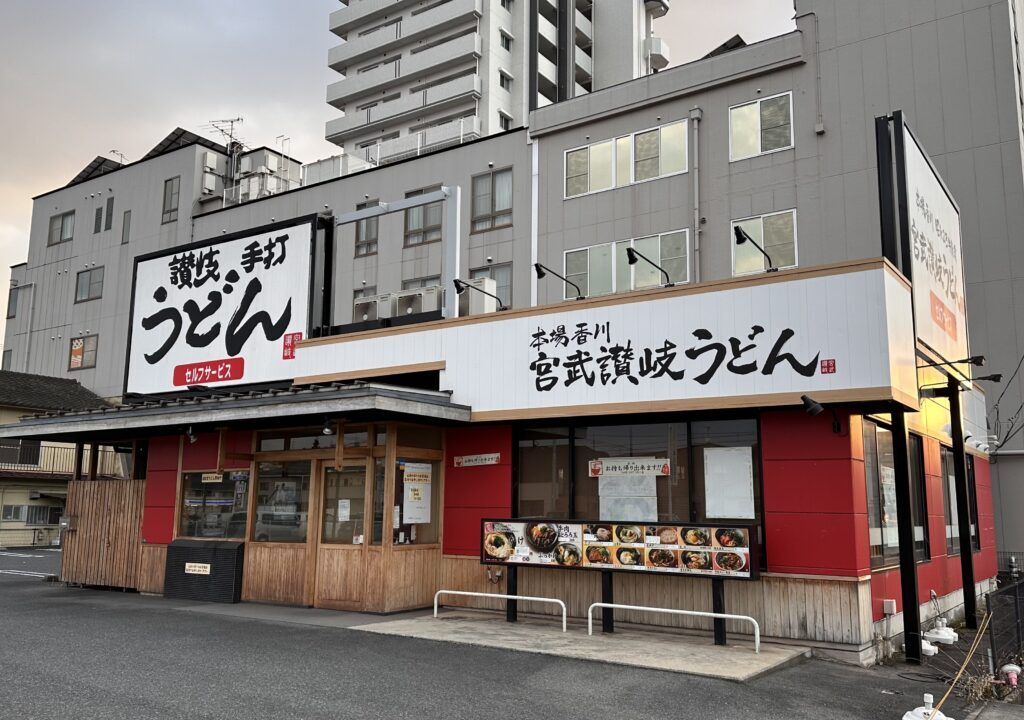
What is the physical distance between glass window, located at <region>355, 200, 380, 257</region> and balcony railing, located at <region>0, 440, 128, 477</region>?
12.9 metres

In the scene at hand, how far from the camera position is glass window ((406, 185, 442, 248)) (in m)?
29.9

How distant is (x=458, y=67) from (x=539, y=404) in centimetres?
4009

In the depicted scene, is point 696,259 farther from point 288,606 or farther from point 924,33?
point 288,606

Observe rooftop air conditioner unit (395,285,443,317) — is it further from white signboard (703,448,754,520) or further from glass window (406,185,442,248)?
glass window (406,185,442,248)

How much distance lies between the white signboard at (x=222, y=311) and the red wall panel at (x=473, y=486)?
13.0ft

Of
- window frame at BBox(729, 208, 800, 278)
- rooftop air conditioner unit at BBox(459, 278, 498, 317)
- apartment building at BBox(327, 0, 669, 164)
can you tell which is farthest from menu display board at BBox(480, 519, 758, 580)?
apartment building at BBox(327, 0, 669, 164)

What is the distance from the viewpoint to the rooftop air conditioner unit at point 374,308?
52.2ft

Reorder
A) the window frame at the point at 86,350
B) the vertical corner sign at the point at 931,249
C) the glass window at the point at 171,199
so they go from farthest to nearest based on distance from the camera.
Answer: the window frame at the point at 86,350 < the glass window at the point at 171,199 < the vertical corner sign at the point at 931,249

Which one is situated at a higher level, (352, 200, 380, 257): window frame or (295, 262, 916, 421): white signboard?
(352, 200, 380, 257): window frame

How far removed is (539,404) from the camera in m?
12.8

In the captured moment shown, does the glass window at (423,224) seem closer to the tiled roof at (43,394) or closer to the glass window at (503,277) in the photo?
the glass window at (503,277)

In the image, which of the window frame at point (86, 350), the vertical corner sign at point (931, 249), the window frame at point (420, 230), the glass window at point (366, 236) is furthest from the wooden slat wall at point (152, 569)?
the window frame at point (86, 350)

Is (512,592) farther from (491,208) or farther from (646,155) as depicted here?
(491,208)

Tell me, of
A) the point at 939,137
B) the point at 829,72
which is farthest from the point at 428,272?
the point at 939,137
